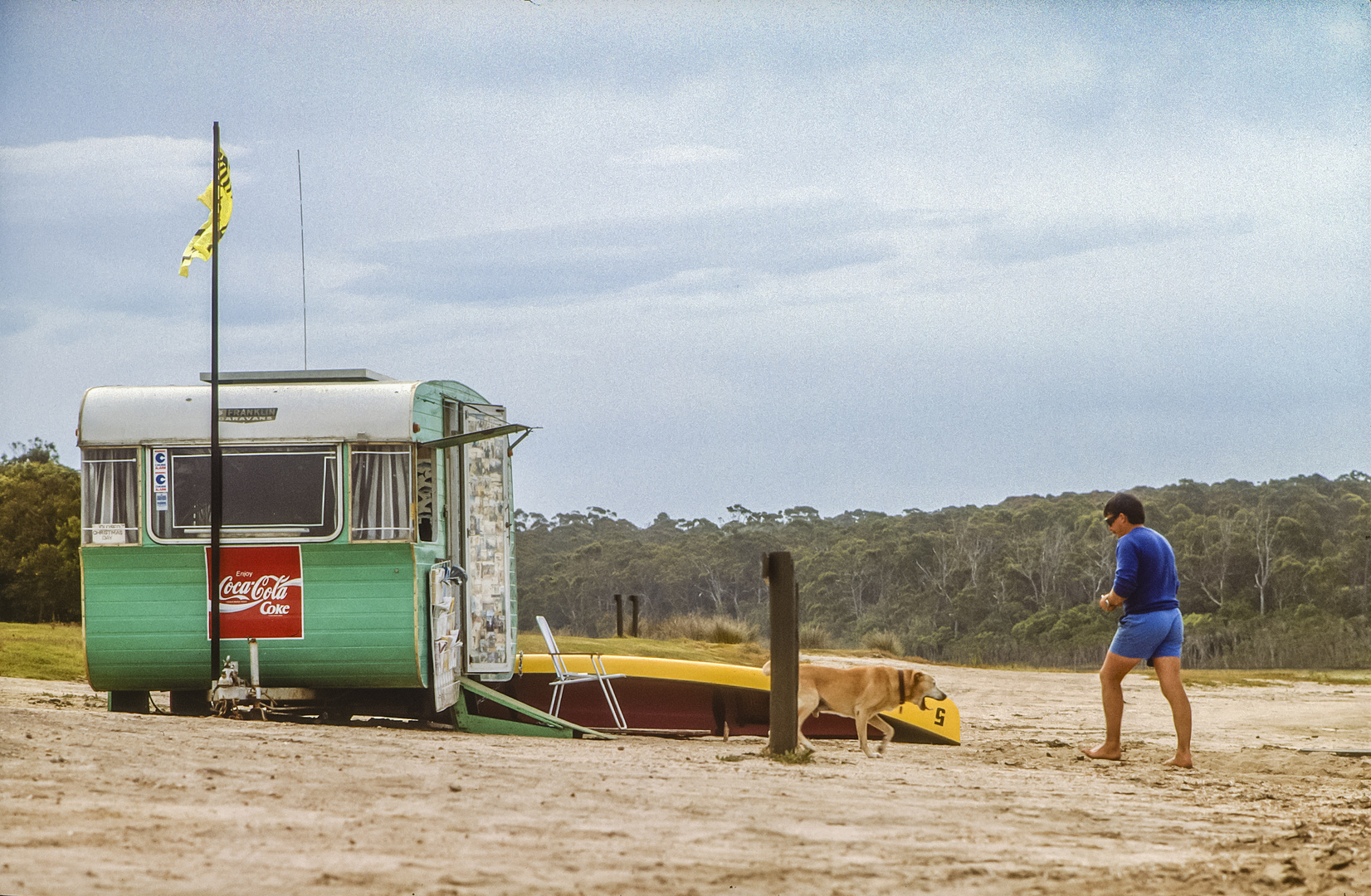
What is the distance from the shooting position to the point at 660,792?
5852 mm

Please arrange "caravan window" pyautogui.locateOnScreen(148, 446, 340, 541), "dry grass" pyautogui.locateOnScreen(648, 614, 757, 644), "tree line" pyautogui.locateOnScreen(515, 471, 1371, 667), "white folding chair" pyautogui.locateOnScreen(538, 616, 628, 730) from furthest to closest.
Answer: "tree line" pyautogui.locateOnScreen(515, 471, 1371, 667), "dry grass" pyautogui.locateOnScreen(648, 614, 757, 644), "white folding chair" pyautogui.locateOnScreen(538, 616, 628, 730), "caravan window" pyautogui.locateOnScreen(148, 446, 340, 541)

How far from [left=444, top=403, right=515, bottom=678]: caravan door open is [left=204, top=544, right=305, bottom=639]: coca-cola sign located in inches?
59.3

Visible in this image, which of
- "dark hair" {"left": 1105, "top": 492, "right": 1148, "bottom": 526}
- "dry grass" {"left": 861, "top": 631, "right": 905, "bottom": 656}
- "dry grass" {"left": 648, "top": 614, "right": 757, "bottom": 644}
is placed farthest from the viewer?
"dry grass" {"left": 861, "top": 631, "right": 905, "bottom": 656}

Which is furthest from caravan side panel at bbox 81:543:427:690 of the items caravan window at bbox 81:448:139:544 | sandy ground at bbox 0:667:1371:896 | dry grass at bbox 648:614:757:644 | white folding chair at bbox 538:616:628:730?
dry grass at bbox 648:614:757:644

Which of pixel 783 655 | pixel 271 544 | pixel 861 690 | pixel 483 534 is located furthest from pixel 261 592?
pixel 861 690

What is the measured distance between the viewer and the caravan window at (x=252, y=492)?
898 centimetres

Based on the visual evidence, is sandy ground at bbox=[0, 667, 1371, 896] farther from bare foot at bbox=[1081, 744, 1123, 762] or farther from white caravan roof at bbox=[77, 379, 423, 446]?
white caravan roof at bbox=[77, 379, 423, 446]

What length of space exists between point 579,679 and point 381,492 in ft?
9.89

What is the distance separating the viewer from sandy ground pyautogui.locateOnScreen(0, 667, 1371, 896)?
423 cm

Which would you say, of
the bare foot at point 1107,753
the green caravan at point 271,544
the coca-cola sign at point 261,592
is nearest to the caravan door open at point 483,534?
the green caravan at point 271,544

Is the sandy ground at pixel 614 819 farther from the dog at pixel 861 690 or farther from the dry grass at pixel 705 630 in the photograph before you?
the dry grass at pixel 705 630

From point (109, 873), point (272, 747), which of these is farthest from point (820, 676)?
point (109, 873)

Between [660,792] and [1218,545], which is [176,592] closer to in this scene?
[660,792]

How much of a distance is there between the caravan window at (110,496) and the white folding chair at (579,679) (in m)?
3.51
